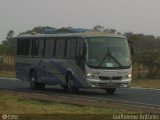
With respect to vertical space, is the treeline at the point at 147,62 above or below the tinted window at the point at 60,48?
below

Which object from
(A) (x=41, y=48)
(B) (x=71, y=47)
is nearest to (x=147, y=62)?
(A) (x=41, y=48)

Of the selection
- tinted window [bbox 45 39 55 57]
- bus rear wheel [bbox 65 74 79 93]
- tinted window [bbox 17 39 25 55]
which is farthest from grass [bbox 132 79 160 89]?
bus rear wheel [bbox 65 74 79 93]

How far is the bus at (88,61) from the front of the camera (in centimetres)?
2900

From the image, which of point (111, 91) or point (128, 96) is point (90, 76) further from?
point (111, 91)

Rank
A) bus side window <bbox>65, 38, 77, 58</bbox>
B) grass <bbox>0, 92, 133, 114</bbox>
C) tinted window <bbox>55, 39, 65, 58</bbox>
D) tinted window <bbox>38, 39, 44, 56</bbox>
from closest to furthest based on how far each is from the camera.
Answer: grass <bbox>0, 92, 133, 114</bbox> → bus side window <bbox>65, 38, 77, 58</bbox> → tinted window <bbox>55, 39, 65, 58</bbox> → tinted window <bbox>38, 39, 44, 56</bbox>

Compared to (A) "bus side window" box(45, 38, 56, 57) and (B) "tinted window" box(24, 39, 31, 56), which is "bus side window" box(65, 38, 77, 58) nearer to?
(A) "bus side window" box(45, 38, 56, 57)

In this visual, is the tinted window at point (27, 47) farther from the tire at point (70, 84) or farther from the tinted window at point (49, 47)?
the tire at point (70, 84)

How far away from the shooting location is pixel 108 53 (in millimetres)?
29312

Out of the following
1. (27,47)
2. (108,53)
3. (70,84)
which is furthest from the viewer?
(27,47)

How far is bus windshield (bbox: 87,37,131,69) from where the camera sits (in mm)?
29141

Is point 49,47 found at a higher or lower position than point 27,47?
higher

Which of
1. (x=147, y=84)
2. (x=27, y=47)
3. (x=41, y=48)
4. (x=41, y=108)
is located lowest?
(x=147, y=84)

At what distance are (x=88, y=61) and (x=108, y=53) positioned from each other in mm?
988

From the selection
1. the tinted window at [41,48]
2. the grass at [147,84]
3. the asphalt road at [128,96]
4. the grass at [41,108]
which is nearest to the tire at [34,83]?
the asphalt road at [128,96]
